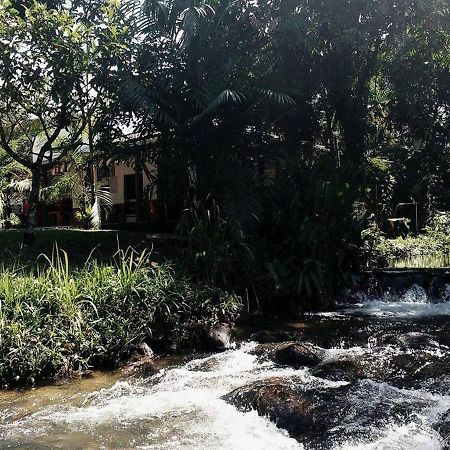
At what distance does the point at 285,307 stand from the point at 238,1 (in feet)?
22.1

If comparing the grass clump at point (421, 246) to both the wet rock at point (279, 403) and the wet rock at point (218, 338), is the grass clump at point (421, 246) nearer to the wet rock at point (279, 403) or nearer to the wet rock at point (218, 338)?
the wet rock at point (218, 338)

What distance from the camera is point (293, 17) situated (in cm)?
1128

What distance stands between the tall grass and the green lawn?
2179mm

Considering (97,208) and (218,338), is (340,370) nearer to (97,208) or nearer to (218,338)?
(218,338)

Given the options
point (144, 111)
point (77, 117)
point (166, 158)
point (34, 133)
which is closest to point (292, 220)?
point (166, 158)

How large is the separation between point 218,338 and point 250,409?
233cm

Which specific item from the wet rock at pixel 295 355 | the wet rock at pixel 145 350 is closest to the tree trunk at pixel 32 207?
the wet rock at pixel 145 350

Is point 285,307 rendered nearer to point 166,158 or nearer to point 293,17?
point 166,158

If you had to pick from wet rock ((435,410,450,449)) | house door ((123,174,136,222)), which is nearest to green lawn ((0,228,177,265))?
wet rock ((435,410,450,449))

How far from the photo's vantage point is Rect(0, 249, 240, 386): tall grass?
18.4 feet

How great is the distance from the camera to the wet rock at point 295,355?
5973 millimetres

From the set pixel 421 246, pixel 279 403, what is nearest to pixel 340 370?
pixel 279 403

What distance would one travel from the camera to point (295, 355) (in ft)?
19.8

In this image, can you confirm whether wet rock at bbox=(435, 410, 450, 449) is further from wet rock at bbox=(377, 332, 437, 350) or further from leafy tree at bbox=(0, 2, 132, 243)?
leafy tree at bbox=(0, 2, 132, 243)
